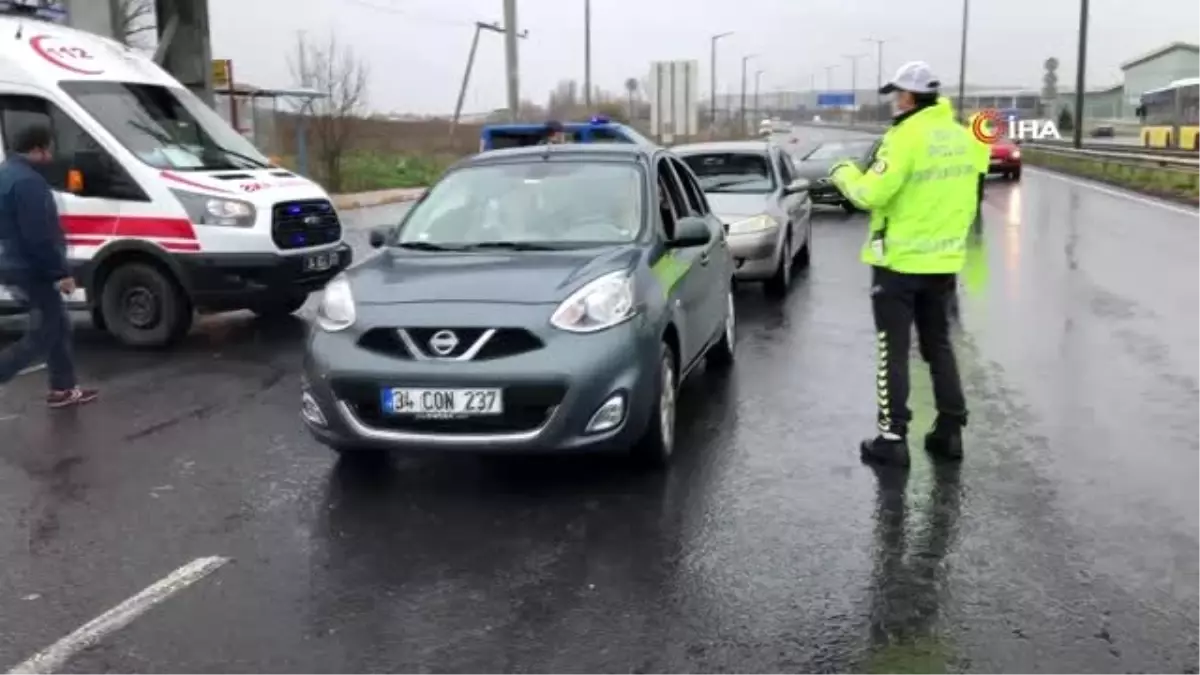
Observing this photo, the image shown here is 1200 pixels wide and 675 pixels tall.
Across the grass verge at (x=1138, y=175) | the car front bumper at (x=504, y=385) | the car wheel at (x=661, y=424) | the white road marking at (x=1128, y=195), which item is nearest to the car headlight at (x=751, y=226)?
the car wheel at (x=661, y=424)

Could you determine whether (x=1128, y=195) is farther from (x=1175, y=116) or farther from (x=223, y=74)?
(x=1175, y=116)

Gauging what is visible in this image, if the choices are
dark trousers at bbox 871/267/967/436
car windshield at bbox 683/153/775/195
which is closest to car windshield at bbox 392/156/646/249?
dark trousers at bbox 871/267/967/436

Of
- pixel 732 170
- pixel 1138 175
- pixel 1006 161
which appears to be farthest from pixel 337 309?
pixel 1006 161

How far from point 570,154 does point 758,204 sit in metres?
5.31

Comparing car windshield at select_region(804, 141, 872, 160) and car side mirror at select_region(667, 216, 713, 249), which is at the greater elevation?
car windshield at select_region(804, 141, 872, 160)

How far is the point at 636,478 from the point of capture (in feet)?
18.9

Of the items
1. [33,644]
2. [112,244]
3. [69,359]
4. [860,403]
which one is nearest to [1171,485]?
[860,403]

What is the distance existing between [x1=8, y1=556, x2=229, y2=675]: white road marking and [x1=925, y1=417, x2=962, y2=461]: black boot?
11.7ft

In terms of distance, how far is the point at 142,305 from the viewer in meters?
9.48

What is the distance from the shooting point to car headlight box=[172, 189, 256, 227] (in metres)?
9.15

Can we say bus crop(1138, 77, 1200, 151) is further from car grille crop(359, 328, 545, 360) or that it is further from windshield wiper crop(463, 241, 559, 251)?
car grille crop(359, 328, 545, 360)

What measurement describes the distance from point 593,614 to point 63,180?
709 centimetres

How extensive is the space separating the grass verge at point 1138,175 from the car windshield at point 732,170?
42.8ft

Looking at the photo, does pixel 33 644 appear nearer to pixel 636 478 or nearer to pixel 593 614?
pixel 593 614
